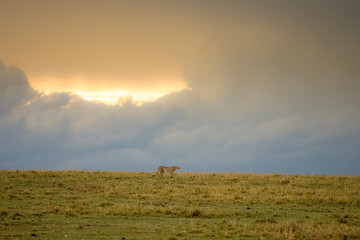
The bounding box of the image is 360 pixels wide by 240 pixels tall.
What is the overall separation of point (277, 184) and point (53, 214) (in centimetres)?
2128

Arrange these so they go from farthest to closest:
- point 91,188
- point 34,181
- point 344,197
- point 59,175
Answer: point 59,175 → point 34,181 → point 91,188 → point 344,197

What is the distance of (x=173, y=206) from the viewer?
907 inches

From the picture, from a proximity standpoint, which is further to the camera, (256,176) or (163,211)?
(256,176)

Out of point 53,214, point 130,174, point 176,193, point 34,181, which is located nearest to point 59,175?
point 34,181

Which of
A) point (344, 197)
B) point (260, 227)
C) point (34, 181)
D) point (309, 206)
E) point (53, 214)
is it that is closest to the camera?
point (260, 227)

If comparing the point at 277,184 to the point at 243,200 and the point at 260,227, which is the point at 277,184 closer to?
the point at 243,200

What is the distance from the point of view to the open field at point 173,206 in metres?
16.7

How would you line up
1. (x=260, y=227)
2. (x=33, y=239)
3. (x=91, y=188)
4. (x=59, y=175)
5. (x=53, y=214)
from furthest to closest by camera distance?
1. (x=59, y=175)
2. (x=91, y=188)
3. (x=53, y=214)
4. (x=260, y=227)
5. (x=33, y=239)

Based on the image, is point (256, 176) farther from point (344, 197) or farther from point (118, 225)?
point (118, 225)

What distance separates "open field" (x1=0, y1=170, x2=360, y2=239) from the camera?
54.6ft

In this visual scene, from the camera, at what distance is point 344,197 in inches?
1097

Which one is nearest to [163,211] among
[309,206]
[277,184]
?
[309,206]

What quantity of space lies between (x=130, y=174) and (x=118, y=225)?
22612 mm

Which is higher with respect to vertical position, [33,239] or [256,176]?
[256,176]
